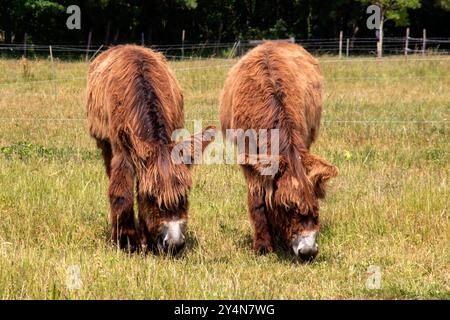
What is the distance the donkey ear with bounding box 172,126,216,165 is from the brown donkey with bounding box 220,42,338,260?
0.43 m

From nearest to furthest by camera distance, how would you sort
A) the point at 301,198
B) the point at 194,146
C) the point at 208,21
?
the point at 301,198 → the point at 194,146 → the point at 208,21

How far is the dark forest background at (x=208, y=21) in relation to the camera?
35.5 metres

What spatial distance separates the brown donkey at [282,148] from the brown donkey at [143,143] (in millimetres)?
682

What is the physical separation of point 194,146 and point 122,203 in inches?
40.4

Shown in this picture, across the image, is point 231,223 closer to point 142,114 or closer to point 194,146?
point 194,146

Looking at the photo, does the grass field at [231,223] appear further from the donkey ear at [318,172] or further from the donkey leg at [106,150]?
the donkey ear at [318,172]

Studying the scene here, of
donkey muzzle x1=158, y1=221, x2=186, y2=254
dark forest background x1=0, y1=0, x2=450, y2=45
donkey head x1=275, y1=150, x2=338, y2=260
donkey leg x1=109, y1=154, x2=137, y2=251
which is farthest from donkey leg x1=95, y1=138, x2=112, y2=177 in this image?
dark forest background x1=0, y1=0, x2=450, y2=45

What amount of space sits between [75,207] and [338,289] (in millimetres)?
3503

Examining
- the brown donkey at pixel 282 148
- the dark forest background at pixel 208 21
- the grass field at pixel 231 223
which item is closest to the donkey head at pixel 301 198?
the brown donkey at pixel 282 148

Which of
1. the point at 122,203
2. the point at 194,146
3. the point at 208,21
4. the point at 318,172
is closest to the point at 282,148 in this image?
the point at 318,172

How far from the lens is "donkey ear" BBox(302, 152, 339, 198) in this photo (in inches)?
227

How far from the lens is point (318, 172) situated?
5742 millimetres
